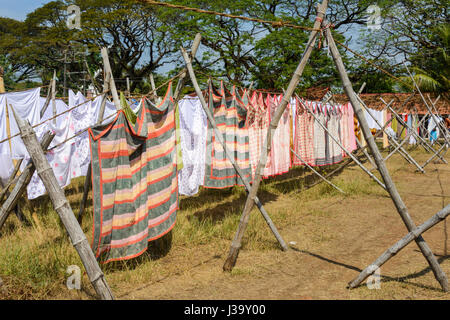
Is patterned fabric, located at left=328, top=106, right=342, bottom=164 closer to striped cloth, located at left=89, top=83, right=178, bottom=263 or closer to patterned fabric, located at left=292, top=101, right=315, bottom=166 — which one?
patterned fabric, located at left=292, top=101, right=315, bottom=166

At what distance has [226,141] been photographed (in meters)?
5.04

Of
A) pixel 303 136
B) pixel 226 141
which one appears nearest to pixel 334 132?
pixel 303 136

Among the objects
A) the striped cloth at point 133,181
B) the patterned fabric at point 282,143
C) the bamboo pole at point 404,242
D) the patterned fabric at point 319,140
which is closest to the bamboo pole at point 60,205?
the striped cloth at point 133,181

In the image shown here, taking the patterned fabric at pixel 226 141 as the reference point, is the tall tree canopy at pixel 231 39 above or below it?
above

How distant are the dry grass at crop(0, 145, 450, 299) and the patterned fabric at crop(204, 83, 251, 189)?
579 millimetres

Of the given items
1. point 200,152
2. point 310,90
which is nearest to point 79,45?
point 310,90

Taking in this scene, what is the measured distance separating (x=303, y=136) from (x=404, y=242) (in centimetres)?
424

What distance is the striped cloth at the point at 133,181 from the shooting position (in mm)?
3139

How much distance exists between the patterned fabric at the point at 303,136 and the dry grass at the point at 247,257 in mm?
974

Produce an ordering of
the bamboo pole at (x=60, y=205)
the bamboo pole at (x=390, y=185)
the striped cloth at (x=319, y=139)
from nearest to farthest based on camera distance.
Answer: the bamboo pole at (x=60, y=205) → the bamboo pole at (x=390, y=185) → the striped cloth at (x=319, y=139)
